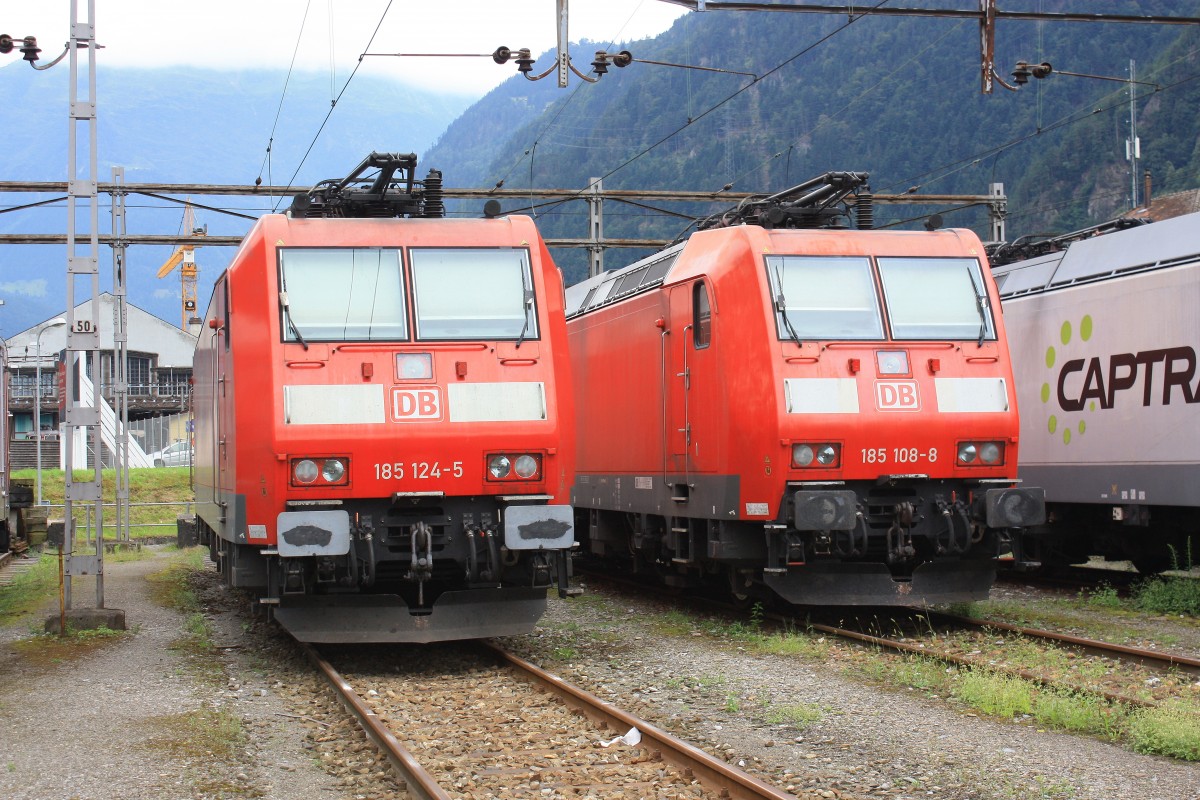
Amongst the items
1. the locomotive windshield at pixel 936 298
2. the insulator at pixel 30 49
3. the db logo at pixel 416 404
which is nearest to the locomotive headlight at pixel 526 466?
the db logo at pixel 416 404

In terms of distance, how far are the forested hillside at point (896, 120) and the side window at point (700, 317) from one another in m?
37.6

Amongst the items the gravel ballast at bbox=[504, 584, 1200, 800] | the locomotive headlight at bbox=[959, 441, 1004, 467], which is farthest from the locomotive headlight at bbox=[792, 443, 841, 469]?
the gravel ballast at bbox=[504, 584, 1200, 800]

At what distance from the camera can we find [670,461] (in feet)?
42.5

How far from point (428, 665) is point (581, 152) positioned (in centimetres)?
6493

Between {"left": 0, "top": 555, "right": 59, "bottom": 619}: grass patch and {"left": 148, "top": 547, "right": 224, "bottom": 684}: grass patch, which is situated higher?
{"left": 0, "top": 555, "right": 59, "bottom": 619}: grass patch

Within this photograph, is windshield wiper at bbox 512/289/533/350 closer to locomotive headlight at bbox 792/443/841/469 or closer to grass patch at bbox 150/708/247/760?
locomotive headlight at bbox 792/443/841/469

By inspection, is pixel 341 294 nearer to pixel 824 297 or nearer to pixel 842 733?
pixel 824 297

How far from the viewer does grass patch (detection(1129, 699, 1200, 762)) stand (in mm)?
6910

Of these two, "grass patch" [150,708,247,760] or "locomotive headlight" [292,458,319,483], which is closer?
"grass patch" [150,708,247,760]

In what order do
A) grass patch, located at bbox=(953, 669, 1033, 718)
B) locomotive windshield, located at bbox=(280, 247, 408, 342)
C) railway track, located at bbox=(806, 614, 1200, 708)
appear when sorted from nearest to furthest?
grass patch, located at bbox=(953, 669, 1033, 718) < railway track, located at bbox=(806, 614, 1200, 708) < locomotive windshield, located at bbox=(280, 247, 408, 342)

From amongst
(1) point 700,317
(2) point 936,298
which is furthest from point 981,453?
(1) point 700,317

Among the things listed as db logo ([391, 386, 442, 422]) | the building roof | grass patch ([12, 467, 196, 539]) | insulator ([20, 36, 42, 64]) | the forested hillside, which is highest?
the forested hillside

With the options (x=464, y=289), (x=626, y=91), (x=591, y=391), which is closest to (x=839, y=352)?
(x=464, y=289)

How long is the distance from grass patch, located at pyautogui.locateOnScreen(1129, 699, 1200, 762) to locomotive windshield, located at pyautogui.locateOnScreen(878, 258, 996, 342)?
182 inches
